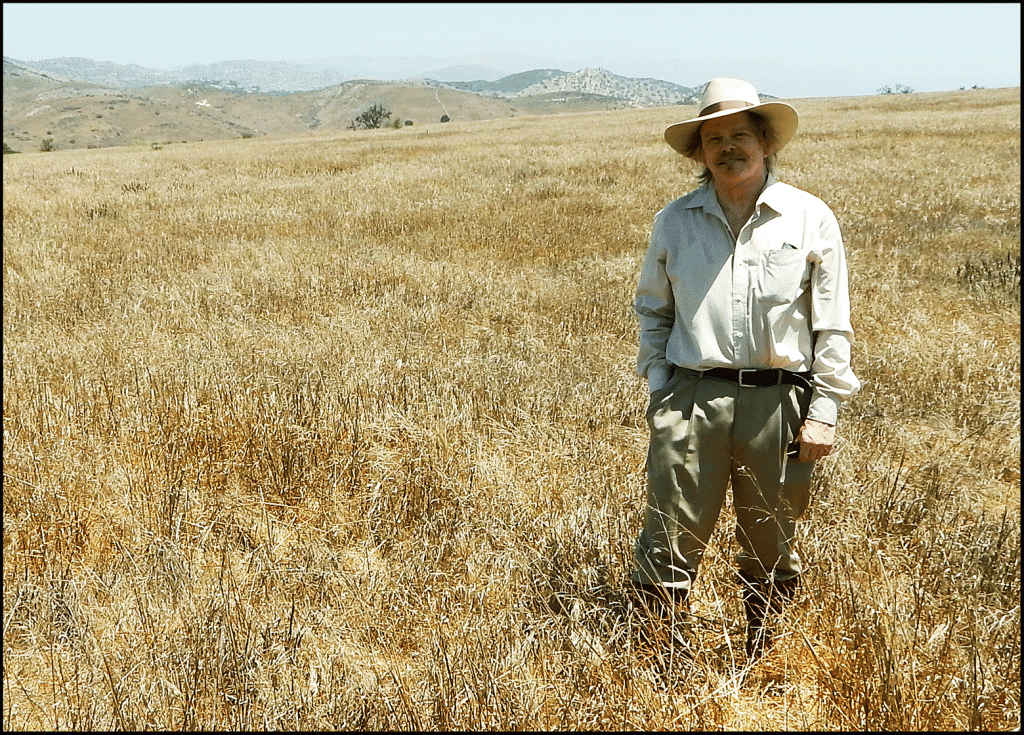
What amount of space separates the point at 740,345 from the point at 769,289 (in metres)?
0.22

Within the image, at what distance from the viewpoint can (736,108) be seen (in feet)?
8.00

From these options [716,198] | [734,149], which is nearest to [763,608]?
[716,198]

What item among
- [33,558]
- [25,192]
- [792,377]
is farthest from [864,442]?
[25,192]

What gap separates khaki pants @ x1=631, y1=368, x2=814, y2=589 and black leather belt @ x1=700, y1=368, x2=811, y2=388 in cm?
2

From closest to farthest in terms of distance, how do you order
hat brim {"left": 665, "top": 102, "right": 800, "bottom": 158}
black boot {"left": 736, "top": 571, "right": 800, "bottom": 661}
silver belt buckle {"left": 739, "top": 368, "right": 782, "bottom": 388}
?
hat brim {"left": 665, "top": 102, "right": 800, "bottom": 158} < silver belt buckle {"left": 739, "top": 368, "right": 782, "bottom": 388} < black boot {"left": 736, "top": 571, "right": 800, "bottom": 661}

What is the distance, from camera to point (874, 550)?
Result: 3299 millimetres

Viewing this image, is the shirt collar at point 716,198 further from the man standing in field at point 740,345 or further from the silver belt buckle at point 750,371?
the silver belt buckle at point 750,371

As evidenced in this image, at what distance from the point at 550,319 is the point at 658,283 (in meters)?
4.55

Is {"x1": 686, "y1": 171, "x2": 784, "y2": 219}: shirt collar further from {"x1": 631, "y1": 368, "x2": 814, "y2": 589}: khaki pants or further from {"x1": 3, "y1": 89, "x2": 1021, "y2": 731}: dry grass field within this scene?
{"x1": 3, "y1": 89, "x2": 1021, "y2": 731}: dry grass field

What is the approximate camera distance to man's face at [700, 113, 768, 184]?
99.0 inches

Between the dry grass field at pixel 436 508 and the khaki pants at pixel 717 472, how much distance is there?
264 mm

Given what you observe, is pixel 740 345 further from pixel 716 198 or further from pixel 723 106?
pixel 723 106

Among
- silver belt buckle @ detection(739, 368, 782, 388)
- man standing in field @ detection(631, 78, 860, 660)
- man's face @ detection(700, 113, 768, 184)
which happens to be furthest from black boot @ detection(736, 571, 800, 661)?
man's face @ detection(700, 113, 768, 184)

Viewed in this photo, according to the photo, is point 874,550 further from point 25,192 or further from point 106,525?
point 25,192
